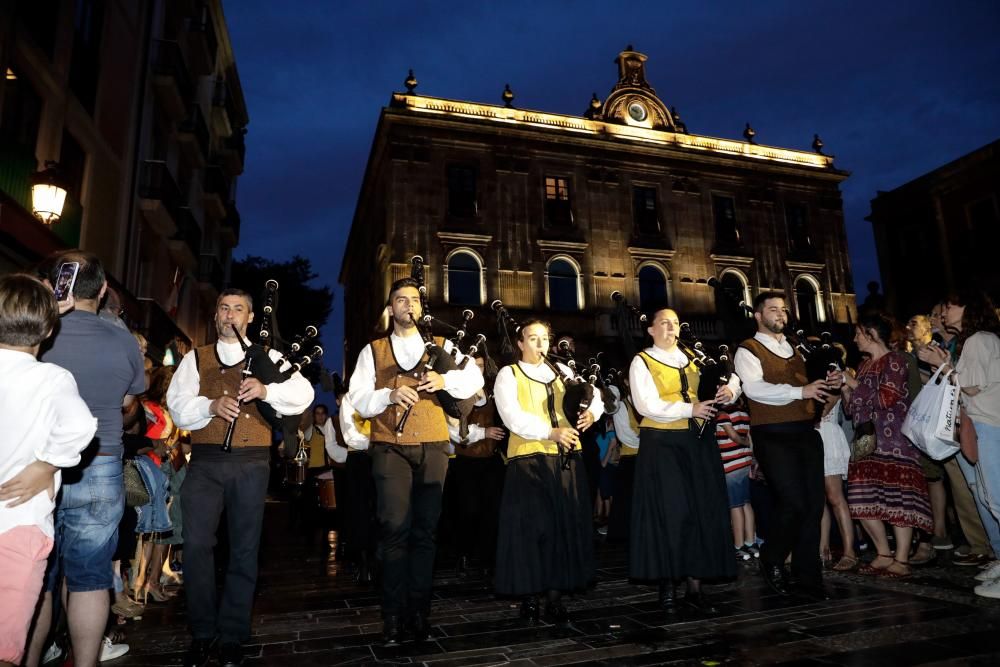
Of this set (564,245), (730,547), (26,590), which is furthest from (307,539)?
(564,245)

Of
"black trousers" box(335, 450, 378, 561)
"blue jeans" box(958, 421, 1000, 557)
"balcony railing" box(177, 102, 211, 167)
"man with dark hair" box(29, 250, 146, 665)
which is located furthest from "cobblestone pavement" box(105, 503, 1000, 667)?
"balcony railing" box(177, 102, 211, 167)

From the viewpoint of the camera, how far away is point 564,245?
2552 centimetres

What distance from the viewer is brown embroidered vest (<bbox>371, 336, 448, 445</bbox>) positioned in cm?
446

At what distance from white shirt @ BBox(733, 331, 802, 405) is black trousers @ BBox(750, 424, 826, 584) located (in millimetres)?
266

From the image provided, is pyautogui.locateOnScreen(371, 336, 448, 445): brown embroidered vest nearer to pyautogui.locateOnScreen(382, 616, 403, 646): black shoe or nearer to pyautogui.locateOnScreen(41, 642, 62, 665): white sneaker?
pyautogui.locateOnScreen(382, 616, 403, 646): black shoe

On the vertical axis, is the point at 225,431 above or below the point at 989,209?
below

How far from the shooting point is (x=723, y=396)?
4949 millimetres

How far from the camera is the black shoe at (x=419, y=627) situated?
165 inches

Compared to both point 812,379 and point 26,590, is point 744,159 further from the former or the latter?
point 26,590

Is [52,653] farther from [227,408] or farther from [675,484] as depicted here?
[675,484]

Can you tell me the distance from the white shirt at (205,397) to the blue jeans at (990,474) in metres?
5.16

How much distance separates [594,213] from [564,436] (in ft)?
74.8

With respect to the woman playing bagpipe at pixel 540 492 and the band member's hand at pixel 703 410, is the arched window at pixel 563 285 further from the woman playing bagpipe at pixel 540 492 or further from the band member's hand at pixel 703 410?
the band member's hand at pixel 703 410

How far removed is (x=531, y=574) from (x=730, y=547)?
160 centimetres
